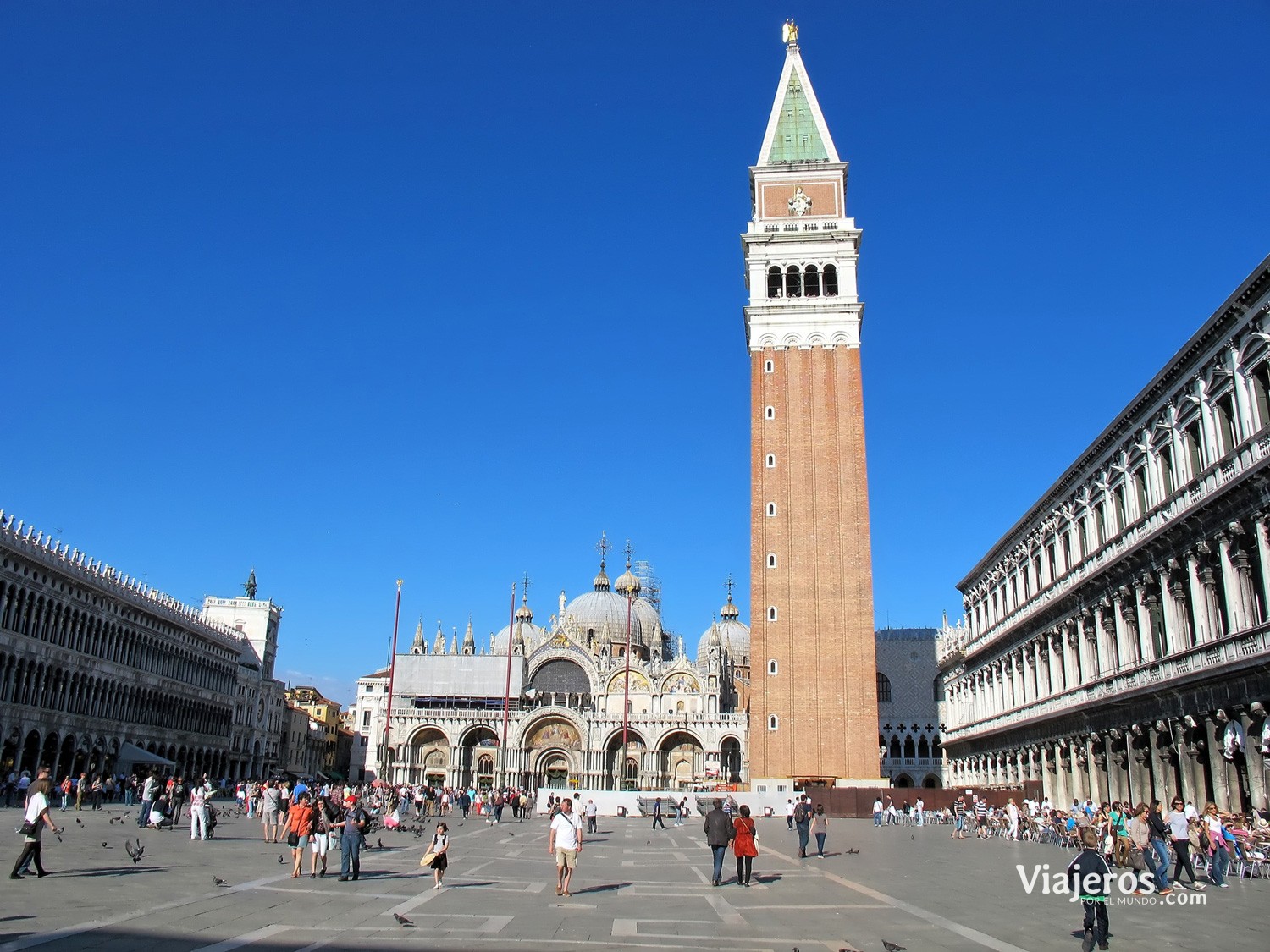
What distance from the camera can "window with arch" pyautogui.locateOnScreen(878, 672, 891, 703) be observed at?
79188mm

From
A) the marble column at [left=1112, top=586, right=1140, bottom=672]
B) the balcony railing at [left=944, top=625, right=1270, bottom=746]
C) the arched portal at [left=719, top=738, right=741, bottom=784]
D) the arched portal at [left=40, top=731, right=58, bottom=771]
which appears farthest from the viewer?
the arched portal at [left=719, top=738, right=741, bottom=784]

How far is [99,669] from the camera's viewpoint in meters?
49.8

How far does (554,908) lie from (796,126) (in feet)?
204

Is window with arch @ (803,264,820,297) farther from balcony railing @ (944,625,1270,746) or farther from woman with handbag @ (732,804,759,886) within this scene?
woman with handbag @ (732,804,759,886)

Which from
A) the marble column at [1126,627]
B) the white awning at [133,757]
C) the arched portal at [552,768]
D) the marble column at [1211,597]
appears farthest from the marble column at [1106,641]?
the arched portal at [552,768]

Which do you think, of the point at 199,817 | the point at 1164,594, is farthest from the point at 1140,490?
the point at 199,817

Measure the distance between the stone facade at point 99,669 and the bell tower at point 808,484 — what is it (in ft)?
105

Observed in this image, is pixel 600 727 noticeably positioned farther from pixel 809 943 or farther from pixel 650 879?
pixel 809 943

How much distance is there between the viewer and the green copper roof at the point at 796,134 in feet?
217

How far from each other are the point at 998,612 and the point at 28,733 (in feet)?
140

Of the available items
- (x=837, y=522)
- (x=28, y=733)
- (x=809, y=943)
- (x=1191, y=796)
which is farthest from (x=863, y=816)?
(x=809, y=943)

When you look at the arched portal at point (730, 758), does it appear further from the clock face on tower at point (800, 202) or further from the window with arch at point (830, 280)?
the clock face on tower at point (800, 202)

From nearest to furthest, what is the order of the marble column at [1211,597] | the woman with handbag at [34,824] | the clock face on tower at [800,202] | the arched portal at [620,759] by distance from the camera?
the woman with handbag at [34,824]
the marble column at [1211,597]
the clock face on tower at [800,202]
the arched portal at [620,759]

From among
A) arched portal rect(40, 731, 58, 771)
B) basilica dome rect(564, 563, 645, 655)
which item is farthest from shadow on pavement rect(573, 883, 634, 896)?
basilica dome rect(564, 563, 645, 655)
